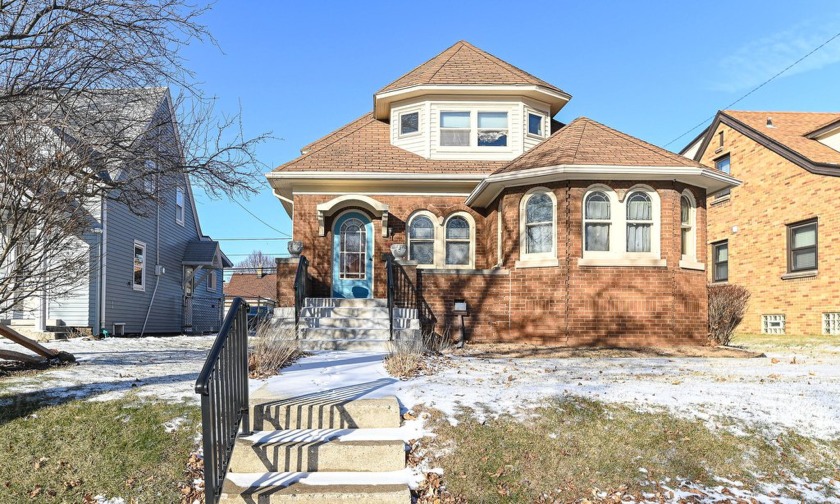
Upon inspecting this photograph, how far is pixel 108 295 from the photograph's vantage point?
1562 cm

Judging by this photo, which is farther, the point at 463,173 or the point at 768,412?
the point at 463,173

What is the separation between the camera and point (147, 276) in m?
18.1

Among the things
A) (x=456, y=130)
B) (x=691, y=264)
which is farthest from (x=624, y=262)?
(x=456, y=130)

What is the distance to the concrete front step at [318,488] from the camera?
13.3ft

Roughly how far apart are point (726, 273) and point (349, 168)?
14.7 m

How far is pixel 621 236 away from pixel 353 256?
20.9ft

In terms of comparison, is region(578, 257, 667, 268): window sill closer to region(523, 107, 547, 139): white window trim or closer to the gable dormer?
the gable dormer

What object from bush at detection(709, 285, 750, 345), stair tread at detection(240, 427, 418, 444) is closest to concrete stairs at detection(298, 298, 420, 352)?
stair tread at detection(240, 427, 418, 444)

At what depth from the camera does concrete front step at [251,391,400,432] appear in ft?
16.3

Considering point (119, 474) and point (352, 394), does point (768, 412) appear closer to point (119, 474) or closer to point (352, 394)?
point (352, 394)

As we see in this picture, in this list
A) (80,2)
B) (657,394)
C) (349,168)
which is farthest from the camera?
(349,168)

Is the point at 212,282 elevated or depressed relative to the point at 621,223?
depressed

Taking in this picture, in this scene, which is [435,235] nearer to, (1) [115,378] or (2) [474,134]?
(2) [474,134]

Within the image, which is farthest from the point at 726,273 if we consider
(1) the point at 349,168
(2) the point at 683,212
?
(1) the point at 349,168
